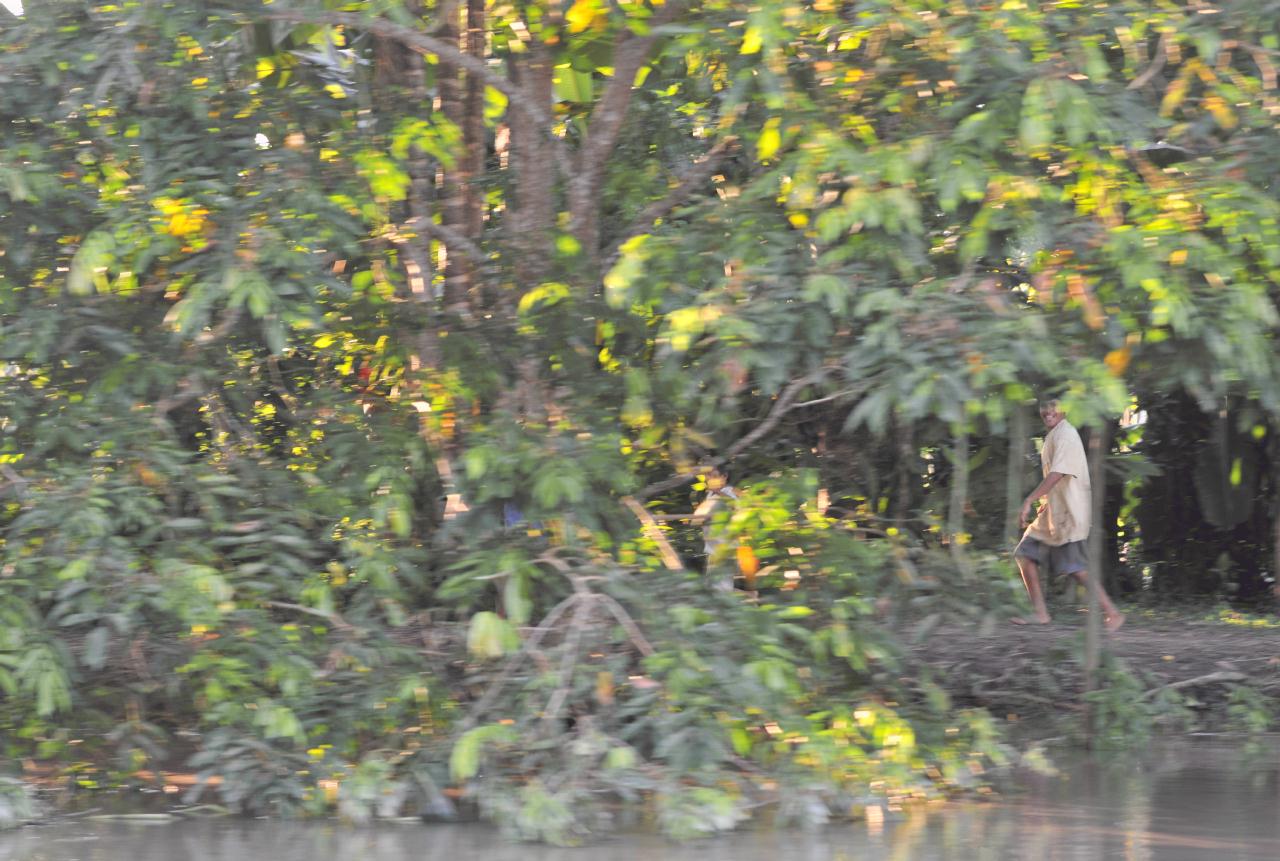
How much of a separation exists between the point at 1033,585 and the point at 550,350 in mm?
4553

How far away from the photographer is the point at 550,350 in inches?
259

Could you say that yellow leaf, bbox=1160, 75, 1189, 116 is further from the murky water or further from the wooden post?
the murky water

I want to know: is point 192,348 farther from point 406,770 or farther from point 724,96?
point 724,96

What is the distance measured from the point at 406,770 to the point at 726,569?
60.1 inches

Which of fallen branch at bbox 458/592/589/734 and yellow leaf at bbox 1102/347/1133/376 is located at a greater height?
yellow leaf at bbox 1102/347/1133/376

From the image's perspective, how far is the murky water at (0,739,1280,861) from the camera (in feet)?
18.0

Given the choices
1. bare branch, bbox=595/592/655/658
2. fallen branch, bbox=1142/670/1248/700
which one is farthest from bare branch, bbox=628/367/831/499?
fallen branch, bbox=1142/670/1248/700

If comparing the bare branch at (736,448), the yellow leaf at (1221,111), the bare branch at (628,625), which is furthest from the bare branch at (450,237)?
the yellow leaf at (1221,111)

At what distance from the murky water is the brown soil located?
51.8 inches

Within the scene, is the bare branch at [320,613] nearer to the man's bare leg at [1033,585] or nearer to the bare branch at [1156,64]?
the bare branch at [1156,64]

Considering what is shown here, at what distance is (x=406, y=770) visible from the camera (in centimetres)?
610

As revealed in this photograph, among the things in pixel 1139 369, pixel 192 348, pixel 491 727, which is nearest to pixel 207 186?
pixel 192 348

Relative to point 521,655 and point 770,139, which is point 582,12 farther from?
point 521,655

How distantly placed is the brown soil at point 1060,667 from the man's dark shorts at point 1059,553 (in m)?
0.43
